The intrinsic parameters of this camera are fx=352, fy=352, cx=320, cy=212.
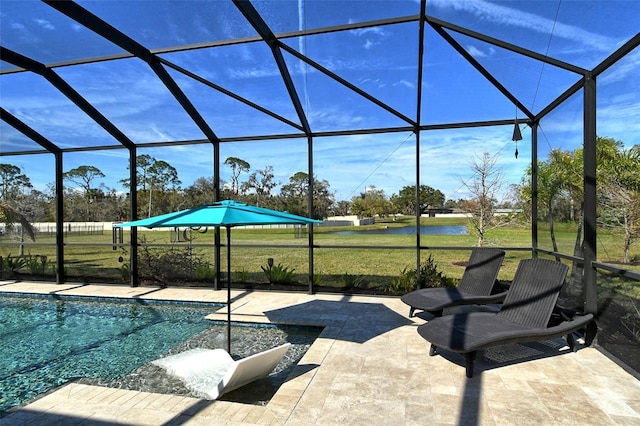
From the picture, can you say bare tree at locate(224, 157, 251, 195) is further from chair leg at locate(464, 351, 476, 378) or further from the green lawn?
chair leg at locate(464, 351, 476, 378)

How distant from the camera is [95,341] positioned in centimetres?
527

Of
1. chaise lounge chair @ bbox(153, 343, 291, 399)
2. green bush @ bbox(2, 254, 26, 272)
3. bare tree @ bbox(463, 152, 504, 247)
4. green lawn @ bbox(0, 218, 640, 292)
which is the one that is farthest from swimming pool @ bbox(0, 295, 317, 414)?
bare tree @ bbox(463, 152, 504, 247)

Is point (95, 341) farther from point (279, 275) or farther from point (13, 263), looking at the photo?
point (13, 263)

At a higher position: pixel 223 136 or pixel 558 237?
pixel 223 136

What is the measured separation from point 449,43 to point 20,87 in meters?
7.22

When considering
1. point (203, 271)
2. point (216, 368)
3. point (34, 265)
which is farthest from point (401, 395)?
point (34, 265)

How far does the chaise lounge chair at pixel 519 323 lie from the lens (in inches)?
142

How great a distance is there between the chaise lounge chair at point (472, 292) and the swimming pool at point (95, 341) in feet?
5.58

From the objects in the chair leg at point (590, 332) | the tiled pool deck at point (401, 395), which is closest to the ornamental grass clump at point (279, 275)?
the tiled pool deck at point (401, 395)

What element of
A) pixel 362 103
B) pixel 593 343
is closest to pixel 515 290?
pixel 593 343

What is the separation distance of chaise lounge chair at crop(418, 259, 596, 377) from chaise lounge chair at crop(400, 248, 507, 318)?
2.02ft

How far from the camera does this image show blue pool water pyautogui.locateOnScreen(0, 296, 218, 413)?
4.19 m

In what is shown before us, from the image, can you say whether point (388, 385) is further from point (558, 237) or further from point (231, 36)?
point (231, 36)

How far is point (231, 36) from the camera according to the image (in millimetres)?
4930
